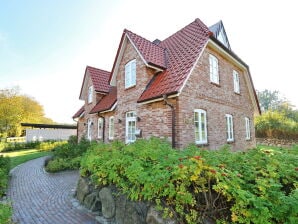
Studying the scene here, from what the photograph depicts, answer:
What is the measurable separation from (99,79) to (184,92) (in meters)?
11.4

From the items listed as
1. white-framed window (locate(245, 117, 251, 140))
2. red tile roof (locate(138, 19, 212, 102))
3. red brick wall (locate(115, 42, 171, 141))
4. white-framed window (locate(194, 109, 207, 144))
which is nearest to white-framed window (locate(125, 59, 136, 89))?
red brick wall (locate(115, 42, 171, 141))

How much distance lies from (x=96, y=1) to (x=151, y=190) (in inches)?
375

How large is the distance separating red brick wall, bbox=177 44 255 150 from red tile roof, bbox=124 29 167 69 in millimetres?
2234

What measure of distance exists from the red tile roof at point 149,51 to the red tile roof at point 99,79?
6.70m

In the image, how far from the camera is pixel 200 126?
27.1ft

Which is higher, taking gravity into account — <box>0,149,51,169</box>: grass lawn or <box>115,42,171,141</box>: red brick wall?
<box>115,42,171,141</box>: red brick wall

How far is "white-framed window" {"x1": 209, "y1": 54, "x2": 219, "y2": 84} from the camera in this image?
955 cm

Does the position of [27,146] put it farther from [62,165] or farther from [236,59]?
[236,59]

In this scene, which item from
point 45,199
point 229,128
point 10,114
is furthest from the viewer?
point 10,114

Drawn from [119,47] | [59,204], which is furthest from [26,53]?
[59,204]

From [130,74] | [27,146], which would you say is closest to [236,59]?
[130,74]

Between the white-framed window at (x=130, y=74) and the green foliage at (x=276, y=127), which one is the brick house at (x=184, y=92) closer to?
the white-framed window at (x=130, y=74)

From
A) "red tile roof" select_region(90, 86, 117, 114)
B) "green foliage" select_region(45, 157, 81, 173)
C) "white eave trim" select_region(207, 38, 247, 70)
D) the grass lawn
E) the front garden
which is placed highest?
"white eave trim" select_region(207, 38, 247, 70)

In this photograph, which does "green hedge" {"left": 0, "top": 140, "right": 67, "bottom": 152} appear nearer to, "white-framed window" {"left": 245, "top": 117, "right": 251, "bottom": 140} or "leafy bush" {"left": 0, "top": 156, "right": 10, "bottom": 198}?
"leafy bush" {"left": 0, "top": 156, "right": 10, "bottom": 198}
